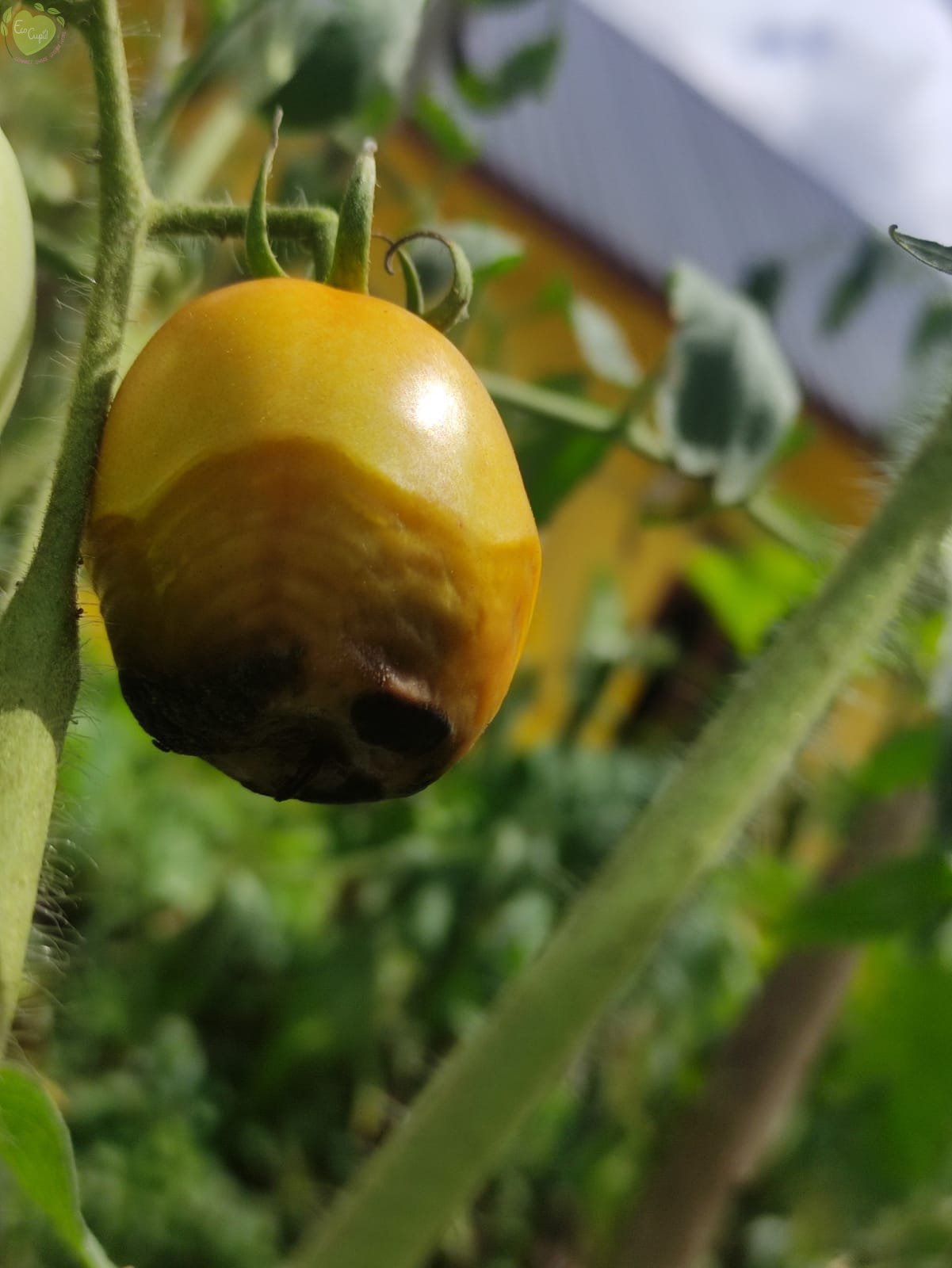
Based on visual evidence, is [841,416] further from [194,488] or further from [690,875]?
[194,488]

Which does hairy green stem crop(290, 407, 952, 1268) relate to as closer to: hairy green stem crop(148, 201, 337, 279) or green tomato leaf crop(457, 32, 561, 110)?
hairy green stem crop(148, 201, 337, 279)

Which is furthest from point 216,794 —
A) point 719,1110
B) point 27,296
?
point 27,296

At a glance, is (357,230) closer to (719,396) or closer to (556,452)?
(719,396)

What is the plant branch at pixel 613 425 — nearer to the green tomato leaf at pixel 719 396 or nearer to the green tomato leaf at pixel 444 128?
the green tomato leaf at pixel 719 396

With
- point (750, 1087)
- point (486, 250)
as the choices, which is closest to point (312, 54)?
point (486, 250)

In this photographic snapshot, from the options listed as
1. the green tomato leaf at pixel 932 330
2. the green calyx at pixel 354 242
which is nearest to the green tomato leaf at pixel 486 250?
the green calyx at pixel 354 242

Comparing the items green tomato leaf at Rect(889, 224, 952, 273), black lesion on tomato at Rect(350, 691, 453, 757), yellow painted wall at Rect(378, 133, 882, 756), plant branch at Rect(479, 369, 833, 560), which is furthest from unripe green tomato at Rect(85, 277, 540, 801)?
yellow painted wall at Rect(378, 133, 882, 756)
